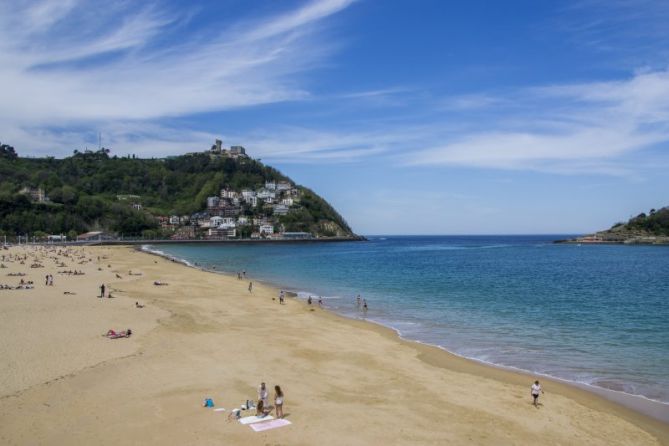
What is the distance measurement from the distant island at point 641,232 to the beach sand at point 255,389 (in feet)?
592

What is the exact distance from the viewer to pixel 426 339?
2417cm

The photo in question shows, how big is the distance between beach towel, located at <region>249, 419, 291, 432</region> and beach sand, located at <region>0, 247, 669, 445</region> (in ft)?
0.67

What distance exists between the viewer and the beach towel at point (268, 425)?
11.9 metres

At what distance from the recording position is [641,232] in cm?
17962

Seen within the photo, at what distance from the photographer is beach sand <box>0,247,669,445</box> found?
11.9 metres

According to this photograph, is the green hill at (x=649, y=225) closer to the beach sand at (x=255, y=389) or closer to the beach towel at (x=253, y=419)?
the beach sand at (x=255, y=389)

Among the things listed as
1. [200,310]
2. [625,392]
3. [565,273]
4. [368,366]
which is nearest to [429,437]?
[368,366]

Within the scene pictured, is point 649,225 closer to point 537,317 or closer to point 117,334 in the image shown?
point 537,317

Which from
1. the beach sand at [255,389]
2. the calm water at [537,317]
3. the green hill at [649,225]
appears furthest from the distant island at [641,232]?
the beach sand at [255,389]

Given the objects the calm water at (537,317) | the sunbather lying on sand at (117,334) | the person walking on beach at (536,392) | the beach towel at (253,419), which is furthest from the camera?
the sunbather lying on sand at (117,334)

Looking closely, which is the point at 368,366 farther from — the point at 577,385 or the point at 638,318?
the point at 638,318

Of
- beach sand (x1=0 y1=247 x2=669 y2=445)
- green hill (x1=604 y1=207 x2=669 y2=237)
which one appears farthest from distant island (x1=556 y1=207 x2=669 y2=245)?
beach sand (x1=0 y1=247 x2=669 y2=445)

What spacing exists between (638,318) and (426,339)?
47.4ft

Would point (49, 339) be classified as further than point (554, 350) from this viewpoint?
No
